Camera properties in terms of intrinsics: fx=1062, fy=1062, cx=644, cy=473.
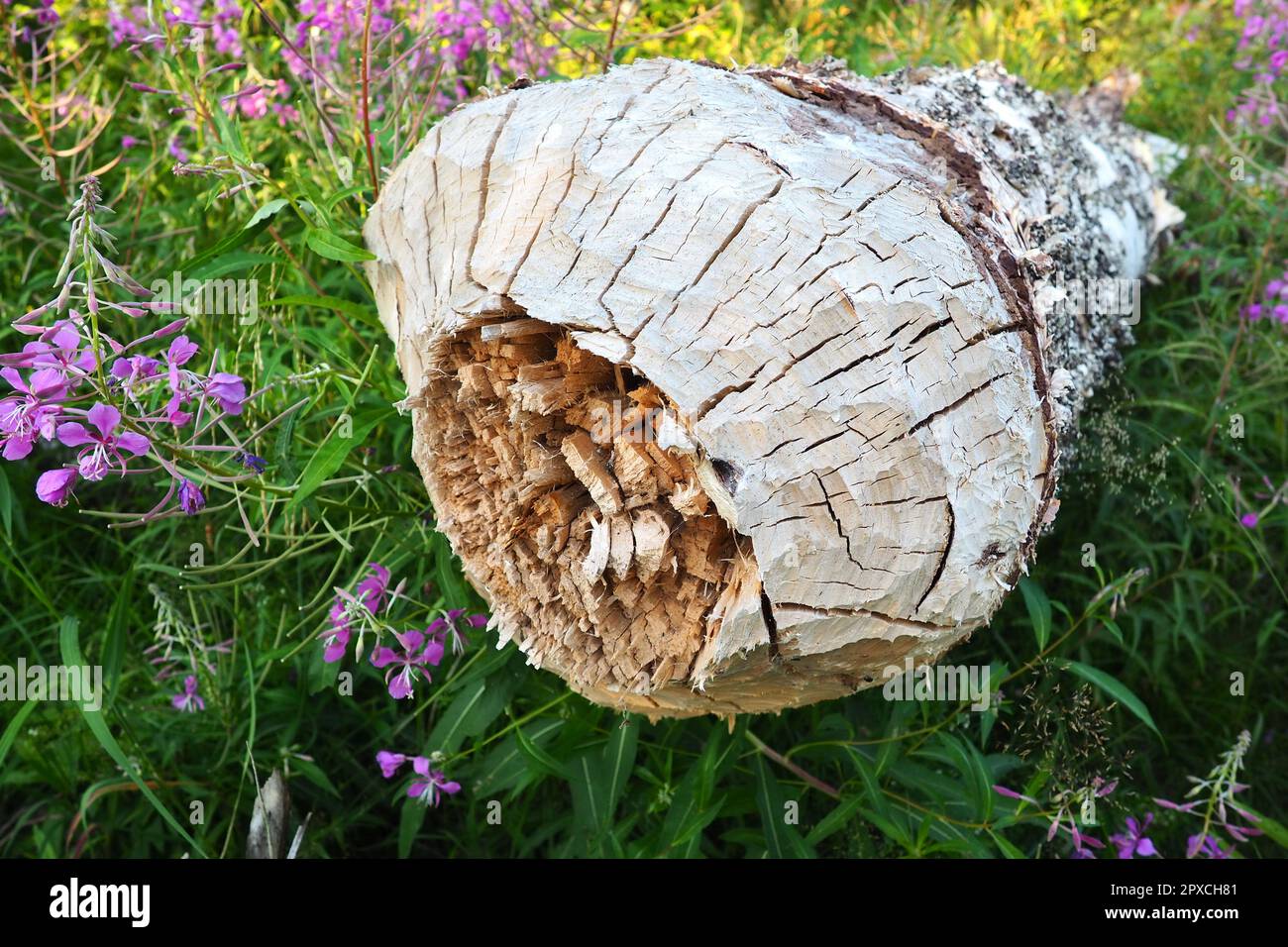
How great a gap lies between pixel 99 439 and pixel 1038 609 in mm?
1655

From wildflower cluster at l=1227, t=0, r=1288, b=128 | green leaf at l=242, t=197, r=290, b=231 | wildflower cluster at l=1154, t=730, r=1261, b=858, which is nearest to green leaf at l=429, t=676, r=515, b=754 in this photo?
green leaf at l=242, t=197, r=290, b=231

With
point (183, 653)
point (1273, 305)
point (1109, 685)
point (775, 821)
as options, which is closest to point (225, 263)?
point (183, 653)

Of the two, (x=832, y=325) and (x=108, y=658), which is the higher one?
(x=832, y=325)

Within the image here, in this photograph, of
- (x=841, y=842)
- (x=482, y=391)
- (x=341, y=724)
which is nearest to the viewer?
(x=482, y=391)

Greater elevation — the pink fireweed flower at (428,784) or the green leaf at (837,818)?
the green leaf at (837,818)

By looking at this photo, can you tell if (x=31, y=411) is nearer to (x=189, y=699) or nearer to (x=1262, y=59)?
(x=189, y=699)

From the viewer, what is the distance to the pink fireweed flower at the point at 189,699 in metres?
2.32

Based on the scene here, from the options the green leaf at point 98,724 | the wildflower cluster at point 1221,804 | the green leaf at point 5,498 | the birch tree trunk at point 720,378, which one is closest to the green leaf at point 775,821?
the birch tree trunk at point 720,378

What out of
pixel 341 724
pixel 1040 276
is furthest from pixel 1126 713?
pixel 341 724

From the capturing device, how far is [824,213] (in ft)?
5.05

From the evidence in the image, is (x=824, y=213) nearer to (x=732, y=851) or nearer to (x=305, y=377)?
(x=305, y=377)

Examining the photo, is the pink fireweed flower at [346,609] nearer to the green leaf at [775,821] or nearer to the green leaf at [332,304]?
the green leaf at [332,304]

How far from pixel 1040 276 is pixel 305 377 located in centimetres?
135

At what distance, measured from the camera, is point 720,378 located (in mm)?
1451
